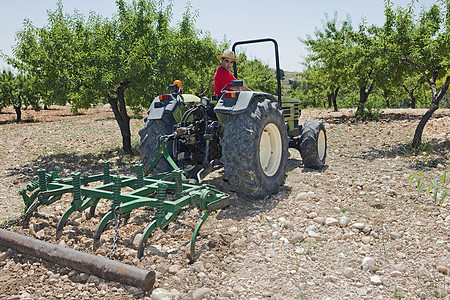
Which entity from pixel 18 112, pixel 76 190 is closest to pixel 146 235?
pixel 76 190

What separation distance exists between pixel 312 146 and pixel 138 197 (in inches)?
157

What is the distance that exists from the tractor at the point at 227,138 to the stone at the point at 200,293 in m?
1.85

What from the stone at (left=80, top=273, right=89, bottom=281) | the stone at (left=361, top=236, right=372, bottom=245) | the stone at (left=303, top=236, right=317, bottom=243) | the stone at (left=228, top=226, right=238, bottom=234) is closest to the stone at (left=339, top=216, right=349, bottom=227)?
the stone at (left=361, top=236, right=372, bottom=245)

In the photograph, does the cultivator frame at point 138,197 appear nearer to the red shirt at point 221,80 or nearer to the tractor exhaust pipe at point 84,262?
the tractor exhaust pipe at point 84,262

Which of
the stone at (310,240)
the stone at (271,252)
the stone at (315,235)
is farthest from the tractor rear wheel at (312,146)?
the stone at (271,252)

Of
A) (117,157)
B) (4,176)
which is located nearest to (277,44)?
(117,157)

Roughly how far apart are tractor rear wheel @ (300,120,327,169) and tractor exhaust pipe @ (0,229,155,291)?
4.50 metres

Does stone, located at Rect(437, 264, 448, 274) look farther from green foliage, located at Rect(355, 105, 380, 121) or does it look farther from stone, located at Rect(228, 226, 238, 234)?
green foliage, located at Rect(355, 105, 380, 121)

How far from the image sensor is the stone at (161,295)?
2.96 m

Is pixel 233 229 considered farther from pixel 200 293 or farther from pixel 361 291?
pixel 361 291

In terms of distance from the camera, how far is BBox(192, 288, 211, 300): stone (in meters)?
3.01

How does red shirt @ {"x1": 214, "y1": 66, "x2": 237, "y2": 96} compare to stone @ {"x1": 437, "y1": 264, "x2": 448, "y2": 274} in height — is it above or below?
above

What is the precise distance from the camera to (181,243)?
156 inches

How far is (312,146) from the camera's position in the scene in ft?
22.3
